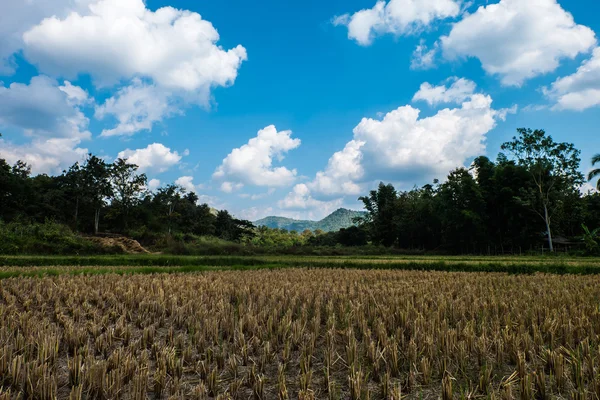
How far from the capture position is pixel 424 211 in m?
43.8

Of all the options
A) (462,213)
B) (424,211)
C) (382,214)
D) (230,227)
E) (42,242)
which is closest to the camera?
(42,242)

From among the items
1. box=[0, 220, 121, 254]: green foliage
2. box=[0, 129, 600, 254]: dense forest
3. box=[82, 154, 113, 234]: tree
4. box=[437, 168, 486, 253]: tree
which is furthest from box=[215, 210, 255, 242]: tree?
box=[437, 168, 486, 253]: tree

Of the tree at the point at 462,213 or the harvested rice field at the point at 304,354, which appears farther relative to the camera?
the tree at the point at 462,213

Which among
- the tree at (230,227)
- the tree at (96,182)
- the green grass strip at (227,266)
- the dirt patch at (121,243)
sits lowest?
the green grass strip at (227,266)

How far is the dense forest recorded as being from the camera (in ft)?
112

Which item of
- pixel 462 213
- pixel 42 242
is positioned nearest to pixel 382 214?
pixel 462 213

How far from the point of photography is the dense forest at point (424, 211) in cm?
3412

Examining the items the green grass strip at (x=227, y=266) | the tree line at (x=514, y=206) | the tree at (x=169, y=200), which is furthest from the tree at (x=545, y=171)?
the tree at (x=169, y=200)

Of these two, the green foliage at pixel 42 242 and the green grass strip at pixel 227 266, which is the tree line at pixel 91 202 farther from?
the green grass strip at pixel 227 266

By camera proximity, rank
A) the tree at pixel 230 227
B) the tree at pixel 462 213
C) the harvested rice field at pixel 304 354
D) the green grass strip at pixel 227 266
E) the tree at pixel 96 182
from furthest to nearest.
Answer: the tree at pixel 230 227
the tree at pixel 96 182
the tree at pixel 462 213
the green grass strip at pixel 227 266
the harvested rice field at pixel 304 354

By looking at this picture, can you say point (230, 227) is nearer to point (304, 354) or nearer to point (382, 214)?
point (382, 214)

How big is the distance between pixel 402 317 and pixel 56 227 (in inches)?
1290

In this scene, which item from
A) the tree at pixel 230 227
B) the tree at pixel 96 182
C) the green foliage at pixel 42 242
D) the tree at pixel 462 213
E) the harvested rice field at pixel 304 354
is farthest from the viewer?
the tree at pixel 230 227

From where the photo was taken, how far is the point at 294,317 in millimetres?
5566
